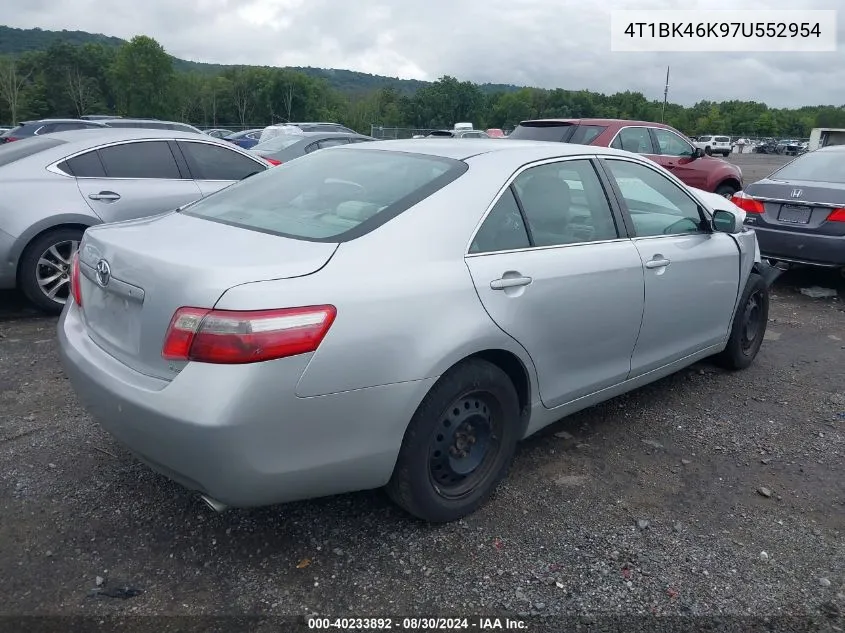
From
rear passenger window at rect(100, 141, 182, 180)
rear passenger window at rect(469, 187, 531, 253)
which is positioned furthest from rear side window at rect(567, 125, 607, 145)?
rear passenger window at rect(469, 187, 531, 253)

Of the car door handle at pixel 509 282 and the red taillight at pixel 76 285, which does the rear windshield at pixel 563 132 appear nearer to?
the car door handle at pixel 509 282

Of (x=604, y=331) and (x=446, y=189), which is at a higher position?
(x=446, y=189)

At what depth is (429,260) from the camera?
274 centimetres

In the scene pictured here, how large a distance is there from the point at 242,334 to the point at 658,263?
7.87 feet

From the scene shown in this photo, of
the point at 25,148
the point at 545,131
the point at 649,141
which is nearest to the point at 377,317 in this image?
the point at 25,148

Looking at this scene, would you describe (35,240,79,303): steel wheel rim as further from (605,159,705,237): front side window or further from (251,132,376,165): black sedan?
(251,132,376,165): black sedan

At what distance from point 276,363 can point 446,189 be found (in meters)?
1.12

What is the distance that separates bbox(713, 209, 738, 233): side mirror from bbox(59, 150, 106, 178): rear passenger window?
4889mm

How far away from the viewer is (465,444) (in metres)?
3.01

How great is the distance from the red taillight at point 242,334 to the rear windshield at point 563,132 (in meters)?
7.79

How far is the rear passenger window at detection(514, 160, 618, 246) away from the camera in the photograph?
329 cm

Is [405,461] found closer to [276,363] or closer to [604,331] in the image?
[276,363]

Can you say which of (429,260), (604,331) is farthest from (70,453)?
(604,331)

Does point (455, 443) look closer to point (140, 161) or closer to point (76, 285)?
point (76, 285)
